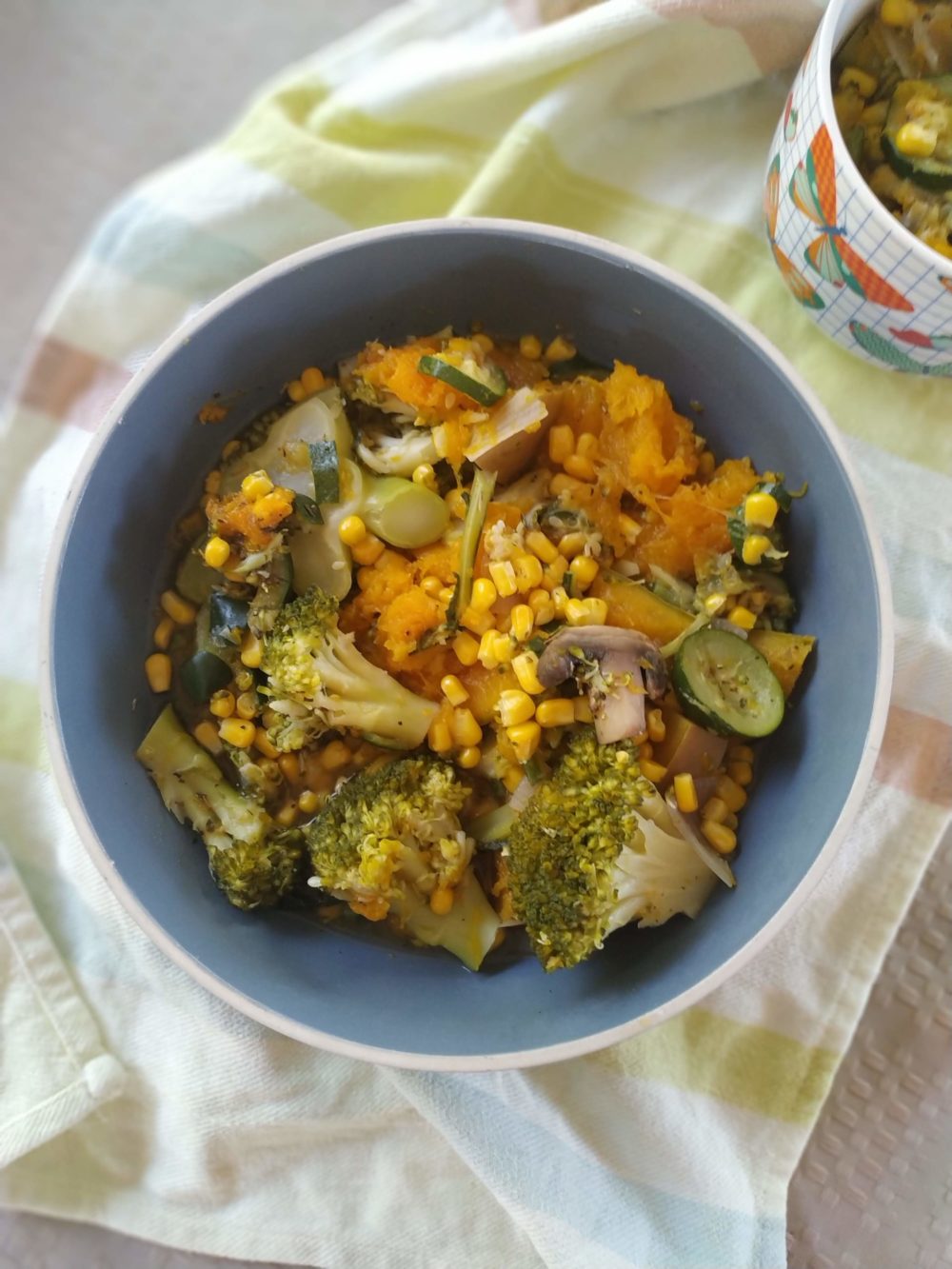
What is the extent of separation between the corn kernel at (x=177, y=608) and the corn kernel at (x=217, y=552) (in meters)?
0.14

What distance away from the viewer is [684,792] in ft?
5.24

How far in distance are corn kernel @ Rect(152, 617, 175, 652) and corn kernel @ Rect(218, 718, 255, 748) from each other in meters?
0.19

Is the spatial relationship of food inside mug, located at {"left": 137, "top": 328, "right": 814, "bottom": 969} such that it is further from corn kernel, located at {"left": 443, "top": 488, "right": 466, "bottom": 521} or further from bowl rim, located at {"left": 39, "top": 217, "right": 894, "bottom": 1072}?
bowl rim, located at {"left": 39, "top": 217, "right": 894, "bottom": 1072}

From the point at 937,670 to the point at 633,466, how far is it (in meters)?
0.67

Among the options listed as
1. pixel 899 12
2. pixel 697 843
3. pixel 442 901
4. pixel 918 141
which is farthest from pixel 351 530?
pixel 899 12

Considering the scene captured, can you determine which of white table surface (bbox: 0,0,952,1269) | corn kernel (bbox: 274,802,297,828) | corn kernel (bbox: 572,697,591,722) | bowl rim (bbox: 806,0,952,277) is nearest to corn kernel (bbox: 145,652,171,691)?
corn kernel (bbox: 274,802,297,828)

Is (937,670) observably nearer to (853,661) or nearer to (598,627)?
(853,661)

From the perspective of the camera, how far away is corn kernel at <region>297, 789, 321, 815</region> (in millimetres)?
1692

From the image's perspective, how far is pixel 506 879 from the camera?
1619 millimetres

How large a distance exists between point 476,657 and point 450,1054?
1.90 ft

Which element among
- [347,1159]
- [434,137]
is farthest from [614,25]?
[347,1159]

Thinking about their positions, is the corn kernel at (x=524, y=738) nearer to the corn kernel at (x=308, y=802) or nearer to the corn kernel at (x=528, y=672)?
the corn kernel at (x=528, y=672)

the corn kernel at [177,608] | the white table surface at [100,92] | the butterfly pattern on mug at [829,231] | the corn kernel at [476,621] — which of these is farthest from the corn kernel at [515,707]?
the white table surface at [100,92]

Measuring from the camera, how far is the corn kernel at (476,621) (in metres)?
1.59
